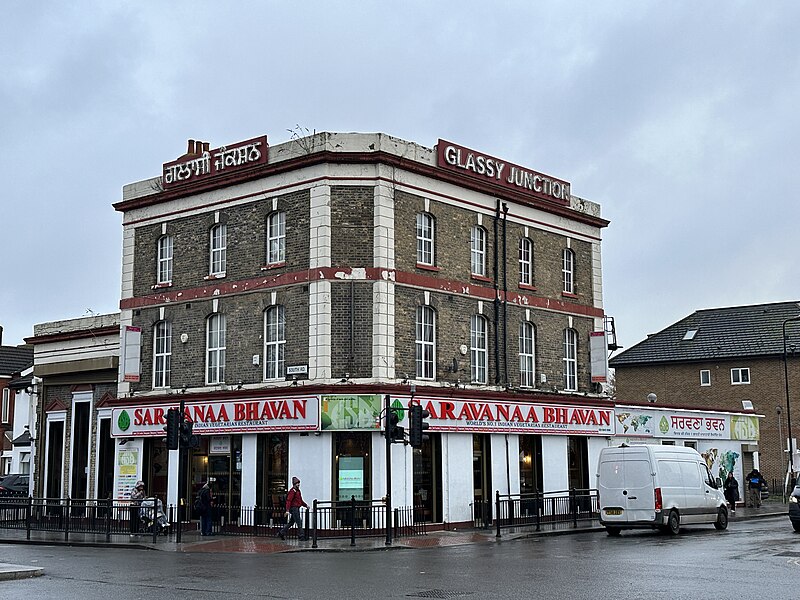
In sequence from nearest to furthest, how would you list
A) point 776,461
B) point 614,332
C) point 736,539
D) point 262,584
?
point 262,584
point 736,539
point 614,332
point 776,461

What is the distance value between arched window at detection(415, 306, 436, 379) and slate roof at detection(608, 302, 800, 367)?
30.7m

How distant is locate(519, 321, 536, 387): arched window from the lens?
3603cm

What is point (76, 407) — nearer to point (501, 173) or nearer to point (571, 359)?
point (501, 173)

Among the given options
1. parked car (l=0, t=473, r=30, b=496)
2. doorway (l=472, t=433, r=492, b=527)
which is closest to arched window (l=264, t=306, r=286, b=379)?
doorway (l=472, t=433, r=492, b=527)

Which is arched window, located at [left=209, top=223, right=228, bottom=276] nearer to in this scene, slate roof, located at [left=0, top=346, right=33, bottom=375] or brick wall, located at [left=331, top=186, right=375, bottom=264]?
brick wall, located at [left=331, top=186, right=375, bottom=264]

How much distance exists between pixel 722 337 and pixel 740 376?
9.88ft

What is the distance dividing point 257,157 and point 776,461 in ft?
118

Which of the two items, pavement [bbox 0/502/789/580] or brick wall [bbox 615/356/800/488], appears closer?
pavement [bbox 0/502/789/580]

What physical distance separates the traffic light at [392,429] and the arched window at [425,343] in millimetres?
5591

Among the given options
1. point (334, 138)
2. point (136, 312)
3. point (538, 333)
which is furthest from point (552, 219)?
point (136, 312)

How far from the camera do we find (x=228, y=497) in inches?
1272

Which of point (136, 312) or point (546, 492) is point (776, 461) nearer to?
point (546, 492)

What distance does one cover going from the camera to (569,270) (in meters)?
38.9

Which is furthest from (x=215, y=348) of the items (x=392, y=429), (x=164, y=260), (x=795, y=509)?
(x=795, y=509)
